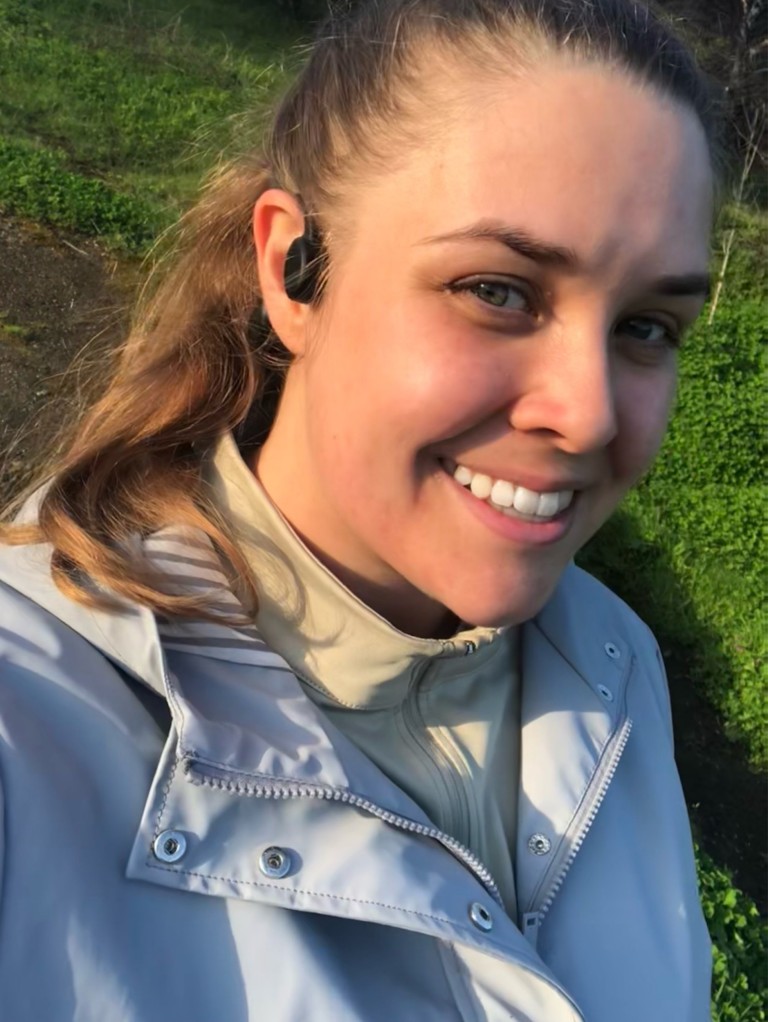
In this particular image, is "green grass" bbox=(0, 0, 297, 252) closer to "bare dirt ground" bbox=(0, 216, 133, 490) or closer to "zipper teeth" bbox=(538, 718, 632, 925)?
"bare dirt ground" bbox=(0, 216, 133, 490)

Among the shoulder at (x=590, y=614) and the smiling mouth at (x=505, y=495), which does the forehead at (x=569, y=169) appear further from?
the shoulder at (x=590, y=614)

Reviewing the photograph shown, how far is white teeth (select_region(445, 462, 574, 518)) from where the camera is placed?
4.32ft

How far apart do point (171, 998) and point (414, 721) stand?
1.96 feet

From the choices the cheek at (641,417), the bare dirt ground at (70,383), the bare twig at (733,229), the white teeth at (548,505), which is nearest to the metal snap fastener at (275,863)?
the white teeth at (548,505)

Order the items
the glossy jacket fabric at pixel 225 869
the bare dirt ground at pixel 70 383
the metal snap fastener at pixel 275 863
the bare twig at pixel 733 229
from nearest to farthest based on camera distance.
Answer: the glossy jacket fabric at pixel 225 869 → the metal snap fastener at pixel 275 863 → the bare dirt ground at pixel 70 383 → the bare twig at pixel 733 229

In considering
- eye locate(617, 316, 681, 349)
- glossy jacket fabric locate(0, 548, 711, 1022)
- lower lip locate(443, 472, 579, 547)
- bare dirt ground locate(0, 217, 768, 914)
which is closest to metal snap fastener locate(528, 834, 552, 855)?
glossy jacket fabric locate(0, 548, 711, 1022)

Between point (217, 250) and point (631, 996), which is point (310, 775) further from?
point (217, 250)

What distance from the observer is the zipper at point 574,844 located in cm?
144

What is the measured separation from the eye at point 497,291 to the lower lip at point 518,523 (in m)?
0.25

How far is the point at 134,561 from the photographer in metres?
1.33

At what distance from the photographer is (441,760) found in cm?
150

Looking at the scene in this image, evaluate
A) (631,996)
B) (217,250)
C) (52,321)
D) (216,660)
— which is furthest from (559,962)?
(52,321)

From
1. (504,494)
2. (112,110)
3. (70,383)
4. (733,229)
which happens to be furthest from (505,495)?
(733,229)

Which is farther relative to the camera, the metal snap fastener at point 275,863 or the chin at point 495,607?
the chin at point 495,607
